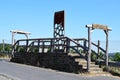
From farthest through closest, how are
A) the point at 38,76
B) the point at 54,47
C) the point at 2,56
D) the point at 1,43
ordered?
1. the point at 1,43
2. the point at 2,56
3. the point at 54,47
4. the point at 38,76

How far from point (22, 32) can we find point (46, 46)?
8.09 meters

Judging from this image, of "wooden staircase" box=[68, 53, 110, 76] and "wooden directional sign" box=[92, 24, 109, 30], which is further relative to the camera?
"wooden directional sign" box=[92, 24, 109, 30]

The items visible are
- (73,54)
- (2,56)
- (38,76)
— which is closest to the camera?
(38,76)

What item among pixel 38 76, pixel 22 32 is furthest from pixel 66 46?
pixel 22 32

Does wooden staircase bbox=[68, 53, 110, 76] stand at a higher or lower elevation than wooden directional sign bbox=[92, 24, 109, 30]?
lower

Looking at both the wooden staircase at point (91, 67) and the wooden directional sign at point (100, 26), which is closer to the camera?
the wooden staircase at point (91, 67)

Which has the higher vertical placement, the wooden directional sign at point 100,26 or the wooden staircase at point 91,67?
the wooden directional sign at point 100,26

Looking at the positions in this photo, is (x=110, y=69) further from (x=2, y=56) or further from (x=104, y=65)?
(x=2, y=56)

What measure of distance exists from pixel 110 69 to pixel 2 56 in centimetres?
1690

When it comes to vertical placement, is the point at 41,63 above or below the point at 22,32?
below

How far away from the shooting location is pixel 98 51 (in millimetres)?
21500

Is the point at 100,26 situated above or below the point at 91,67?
above

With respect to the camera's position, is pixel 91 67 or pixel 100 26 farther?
pixel 100 26

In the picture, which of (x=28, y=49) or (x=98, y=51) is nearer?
(x=98, y=51)
